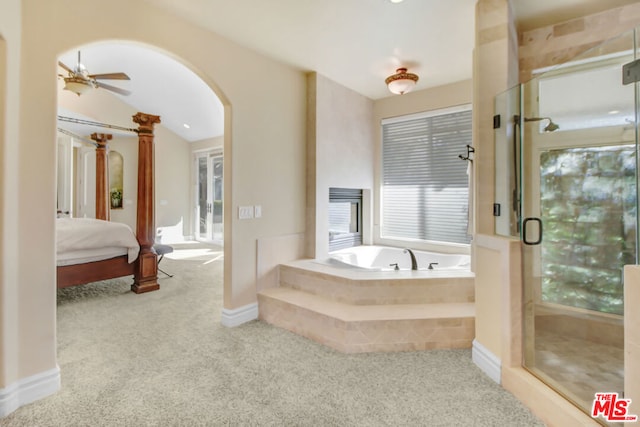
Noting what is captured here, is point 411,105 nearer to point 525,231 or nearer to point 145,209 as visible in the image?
point 525,231

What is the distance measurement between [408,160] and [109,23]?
3.43 meters

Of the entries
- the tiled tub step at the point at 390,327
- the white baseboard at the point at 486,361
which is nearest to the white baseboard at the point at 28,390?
the tiled tub step at the point at 390,327

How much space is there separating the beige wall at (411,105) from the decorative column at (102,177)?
193 inches

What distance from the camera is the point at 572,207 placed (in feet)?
6.56

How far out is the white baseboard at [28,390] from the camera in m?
1.61

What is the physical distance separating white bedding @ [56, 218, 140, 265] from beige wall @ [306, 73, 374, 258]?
2.25 m

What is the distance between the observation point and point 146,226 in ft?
12.6

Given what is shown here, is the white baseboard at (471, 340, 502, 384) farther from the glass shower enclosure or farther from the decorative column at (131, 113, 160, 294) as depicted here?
the decorative column at (131, 113, 160, 294)

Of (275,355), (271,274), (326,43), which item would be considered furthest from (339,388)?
(326,43)

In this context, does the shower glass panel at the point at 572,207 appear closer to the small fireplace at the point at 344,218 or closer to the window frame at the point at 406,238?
the window frame at the point at 406,238

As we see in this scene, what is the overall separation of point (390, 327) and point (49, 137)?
2557 millimetres

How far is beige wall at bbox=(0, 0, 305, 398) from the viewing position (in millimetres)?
1630

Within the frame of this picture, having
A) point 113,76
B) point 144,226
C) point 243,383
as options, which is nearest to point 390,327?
point 243,383

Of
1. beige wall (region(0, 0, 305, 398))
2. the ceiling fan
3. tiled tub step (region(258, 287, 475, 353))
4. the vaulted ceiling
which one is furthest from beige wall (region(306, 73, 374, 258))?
the ceiling fan
